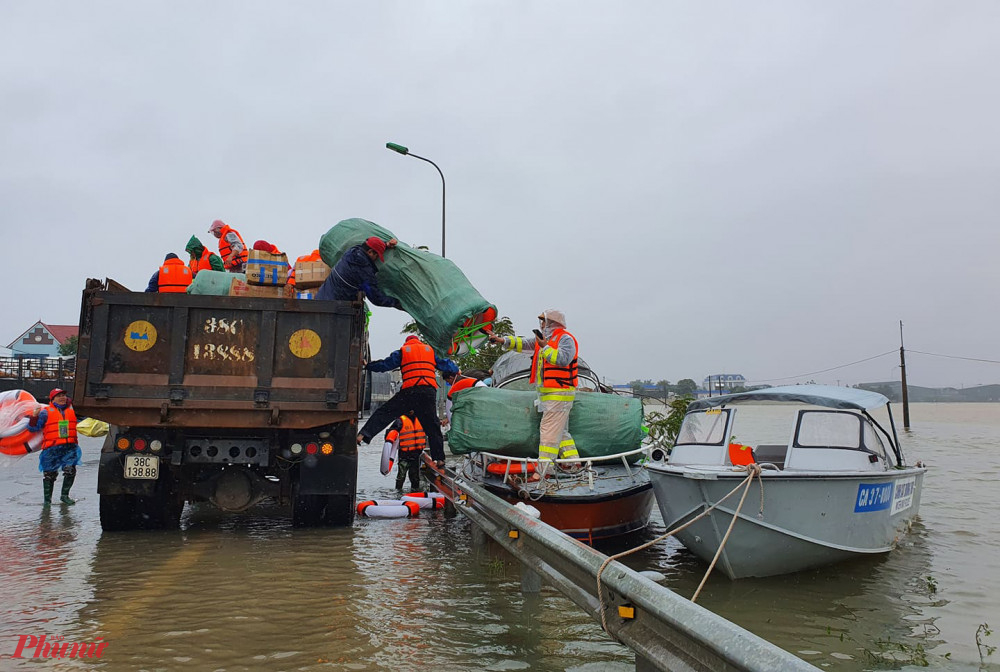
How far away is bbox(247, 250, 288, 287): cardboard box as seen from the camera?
789 cm

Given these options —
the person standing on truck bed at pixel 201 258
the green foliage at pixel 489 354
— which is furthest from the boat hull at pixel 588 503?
the green foliage at pixel 489 354

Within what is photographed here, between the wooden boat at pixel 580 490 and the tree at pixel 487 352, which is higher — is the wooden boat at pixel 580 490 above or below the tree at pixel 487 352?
below

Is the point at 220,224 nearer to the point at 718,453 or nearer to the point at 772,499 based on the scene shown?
the point at 718,453

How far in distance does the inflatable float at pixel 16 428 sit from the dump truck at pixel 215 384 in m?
5.04

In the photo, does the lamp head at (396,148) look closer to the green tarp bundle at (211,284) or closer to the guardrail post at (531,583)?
the green tarp bundle at (211,284)

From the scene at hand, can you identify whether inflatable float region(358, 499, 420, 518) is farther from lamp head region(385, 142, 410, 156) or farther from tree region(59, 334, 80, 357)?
tree region(59, 334, 80, 357)

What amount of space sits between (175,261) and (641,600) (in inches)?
276

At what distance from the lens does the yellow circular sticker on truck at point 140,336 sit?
6.84 meters

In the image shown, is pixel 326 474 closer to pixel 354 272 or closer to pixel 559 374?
pixel 354 272

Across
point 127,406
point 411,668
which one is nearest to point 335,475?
point 127,406

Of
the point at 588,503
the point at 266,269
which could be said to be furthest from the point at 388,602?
the point at 266,269

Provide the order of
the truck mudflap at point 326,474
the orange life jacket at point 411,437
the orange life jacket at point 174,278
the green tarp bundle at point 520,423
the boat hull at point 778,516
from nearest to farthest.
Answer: the boat hull at point 778,516 < the truck mudflap at point 326,474 < the green tarp bundle at point 520,423 < the orange life jacket at point 174,278 < the orange life jacket at point 411,437

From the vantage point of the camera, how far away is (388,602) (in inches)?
199

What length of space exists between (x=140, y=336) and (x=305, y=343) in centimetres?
153
